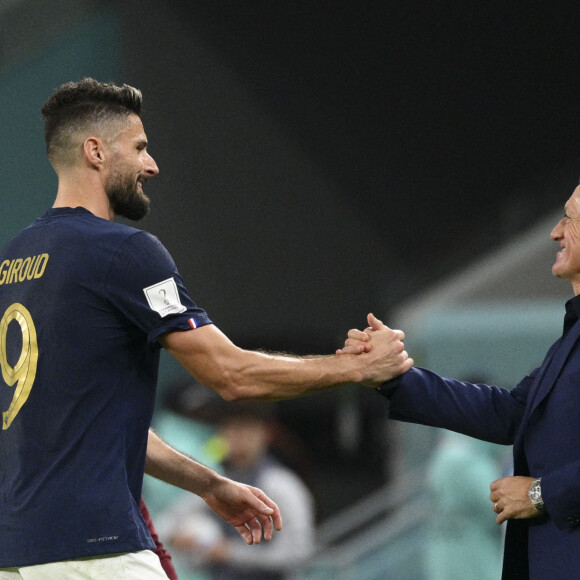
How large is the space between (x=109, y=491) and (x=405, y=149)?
33.7 feet

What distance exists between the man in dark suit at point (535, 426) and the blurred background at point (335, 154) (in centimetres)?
461

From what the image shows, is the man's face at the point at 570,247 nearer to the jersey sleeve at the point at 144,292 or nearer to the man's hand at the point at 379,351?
the man's hand at the point at 379,351

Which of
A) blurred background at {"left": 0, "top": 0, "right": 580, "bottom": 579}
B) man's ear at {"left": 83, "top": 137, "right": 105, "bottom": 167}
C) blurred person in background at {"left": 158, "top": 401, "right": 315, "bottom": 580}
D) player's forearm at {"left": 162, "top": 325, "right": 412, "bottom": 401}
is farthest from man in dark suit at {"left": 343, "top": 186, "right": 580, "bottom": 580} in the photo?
blurred background at {"left": 0, "top": 0, "right": 580, "bottom": 579}

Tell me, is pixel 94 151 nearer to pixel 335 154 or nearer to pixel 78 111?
pixel 78 111

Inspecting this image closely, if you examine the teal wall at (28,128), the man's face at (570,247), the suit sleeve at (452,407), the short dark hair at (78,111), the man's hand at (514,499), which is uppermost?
the teal wall at (28,128)

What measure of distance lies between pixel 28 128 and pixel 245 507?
17.8 ft

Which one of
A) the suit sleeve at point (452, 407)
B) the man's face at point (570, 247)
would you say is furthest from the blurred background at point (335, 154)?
the man's face at point (570, 247)

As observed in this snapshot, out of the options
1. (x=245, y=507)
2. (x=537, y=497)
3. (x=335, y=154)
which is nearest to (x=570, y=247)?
(x=537, y=497)

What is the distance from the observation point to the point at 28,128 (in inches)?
290

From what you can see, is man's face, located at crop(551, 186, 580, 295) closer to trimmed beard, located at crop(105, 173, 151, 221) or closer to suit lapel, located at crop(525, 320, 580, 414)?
suit lapel, located at crop(525, 320, 580, 414)

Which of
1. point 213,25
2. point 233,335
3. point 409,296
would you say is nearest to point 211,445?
point 233,335

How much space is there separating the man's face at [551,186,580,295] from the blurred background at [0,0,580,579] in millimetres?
4721

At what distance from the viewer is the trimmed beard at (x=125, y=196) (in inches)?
93.3

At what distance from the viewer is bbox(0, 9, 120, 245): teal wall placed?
7273 mm
